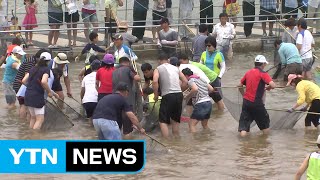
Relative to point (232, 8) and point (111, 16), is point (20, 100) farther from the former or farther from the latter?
point (232, 8)

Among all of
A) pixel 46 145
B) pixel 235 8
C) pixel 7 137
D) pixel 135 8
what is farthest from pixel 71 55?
pixel 46 145

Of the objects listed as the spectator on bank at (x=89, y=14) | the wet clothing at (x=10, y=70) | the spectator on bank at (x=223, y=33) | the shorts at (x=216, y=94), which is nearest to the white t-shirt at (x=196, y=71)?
the shorts at (x=216, y=94)

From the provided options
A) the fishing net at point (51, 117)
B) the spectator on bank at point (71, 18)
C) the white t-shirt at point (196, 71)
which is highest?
the spectator on bank at point (71, 18)

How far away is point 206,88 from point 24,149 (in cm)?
395

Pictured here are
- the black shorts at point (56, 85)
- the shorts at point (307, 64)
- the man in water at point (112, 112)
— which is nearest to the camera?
the man in water at point (112, 112)

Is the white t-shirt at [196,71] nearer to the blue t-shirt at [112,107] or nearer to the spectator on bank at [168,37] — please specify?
the blue t-shirt at [112,107]

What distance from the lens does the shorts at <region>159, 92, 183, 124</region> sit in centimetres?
1805

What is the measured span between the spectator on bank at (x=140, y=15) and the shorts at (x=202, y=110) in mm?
7948

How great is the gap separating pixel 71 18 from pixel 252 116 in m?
8.44

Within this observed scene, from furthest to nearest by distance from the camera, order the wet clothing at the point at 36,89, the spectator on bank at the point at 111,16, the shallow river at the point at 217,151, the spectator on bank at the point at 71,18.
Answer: the spectator on bank at the point at 71,18 → the spectator on bank at the point at 111,16 → the wet clothing at the point at 36,89 → the shallow river at the point at 217,151

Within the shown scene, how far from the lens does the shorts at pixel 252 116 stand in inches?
722

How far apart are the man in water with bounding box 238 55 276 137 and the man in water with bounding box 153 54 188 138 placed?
1.07m

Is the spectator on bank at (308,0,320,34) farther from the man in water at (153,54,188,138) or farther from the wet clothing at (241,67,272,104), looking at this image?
Result: the man in water at (153,54,188,138)

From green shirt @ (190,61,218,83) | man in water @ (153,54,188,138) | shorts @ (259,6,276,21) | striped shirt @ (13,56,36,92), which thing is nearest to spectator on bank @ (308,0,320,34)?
shorts @ (259,6,276,21)
